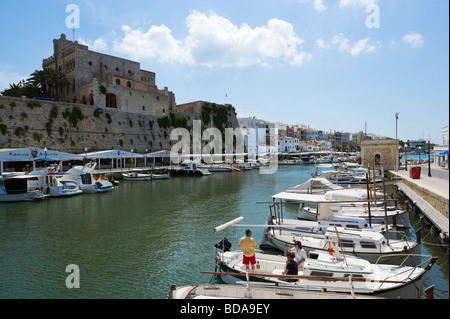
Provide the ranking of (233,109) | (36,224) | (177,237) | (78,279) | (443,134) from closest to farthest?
(78,279)
(177,237)
(36,224)
(443,134)
(233,109)

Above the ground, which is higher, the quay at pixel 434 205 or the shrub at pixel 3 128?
the shrub at pixel 3 128

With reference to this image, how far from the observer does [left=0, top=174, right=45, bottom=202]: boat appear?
883 inches

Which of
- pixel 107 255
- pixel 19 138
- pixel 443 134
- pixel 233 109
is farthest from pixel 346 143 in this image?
pixel 107 255

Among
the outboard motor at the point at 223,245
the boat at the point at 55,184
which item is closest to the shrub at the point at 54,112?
the boat at the point at 55,184

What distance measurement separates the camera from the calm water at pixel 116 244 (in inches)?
351

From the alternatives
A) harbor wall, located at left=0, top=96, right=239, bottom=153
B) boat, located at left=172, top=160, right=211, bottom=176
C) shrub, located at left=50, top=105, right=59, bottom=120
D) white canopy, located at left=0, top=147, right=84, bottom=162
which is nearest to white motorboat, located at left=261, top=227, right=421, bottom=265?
white canopy, located at left=0, top=147, right=84, bottom=162

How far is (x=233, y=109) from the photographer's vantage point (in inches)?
3000

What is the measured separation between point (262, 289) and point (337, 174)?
29.7 metres

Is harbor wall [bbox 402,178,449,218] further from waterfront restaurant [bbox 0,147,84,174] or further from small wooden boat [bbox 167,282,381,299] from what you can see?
waterfront restaurant [bbox 0,147,84,174]

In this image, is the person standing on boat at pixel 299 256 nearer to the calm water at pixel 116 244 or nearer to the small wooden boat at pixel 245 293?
the small wooden boat at pixel 245 293

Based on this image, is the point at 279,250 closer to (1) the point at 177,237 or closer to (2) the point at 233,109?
(1) the point at 177,237

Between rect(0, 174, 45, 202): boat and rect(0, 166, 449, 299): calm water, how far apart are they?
1104 millimetres

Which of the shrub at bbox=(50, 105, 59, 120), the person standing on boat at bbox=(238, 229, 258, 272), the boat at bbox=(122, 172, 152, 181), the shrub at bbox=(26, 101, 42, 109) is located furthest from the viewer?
the shrub at bbox=(50, 105, 59, 120)

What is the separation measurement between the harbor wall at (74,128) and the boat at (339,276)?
37207mm
